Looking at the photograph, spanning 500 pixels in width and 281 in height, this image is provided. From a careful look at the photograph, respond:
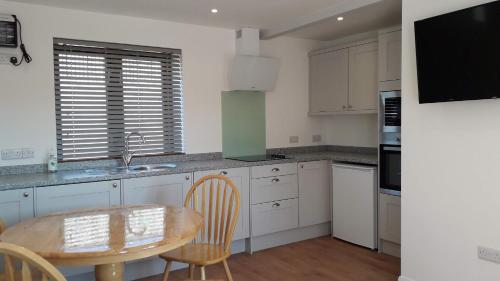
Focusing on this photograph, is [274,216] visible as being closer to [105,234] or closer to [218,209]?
[218,209]

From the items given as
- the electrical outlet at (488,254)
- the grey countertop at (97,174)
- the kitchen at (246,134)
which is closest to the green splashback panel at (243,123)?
the kitchen at (246,134)

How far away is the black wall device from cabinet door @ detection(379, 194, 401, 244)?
339cm

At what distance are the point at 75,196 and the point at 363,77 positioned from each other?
116 inches

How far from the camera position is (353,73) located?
4.23 m

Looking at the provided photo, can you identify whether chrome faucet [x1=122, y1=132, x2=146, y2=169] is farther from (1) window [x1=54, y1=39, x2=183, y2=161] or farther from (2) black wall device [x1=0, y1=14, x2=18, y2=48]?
(2) black wall device [x1=0, y1=14, x2=18, y2=48]

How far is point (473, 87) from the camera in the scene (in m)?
2.40

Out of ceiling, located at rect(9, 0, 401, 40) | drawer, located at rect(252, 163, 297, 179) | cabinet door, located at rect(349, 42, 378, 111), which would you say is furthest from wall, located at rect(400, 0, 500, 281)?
drawer, located at rect(252, 163, 297, 179)

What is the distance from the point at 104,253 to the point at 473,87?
2232 millimetres

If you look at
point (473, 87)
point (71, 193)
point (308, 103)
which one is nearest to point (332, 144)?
point (308, 103)

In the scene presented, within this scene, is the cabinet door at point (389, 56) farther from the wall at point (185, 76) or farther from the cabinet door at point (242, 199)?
the cabinet door at point (242, 199)

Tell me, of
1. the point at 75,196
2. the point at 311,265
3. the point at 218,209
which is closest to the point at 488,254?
the point at 311,265

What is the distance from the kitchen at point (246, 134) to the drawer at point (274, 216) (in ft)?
0.04

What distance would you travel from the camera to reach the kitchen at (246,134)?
315cm

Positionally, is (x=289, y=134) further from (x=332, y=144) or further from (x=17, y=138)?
(x=17, y=138)
